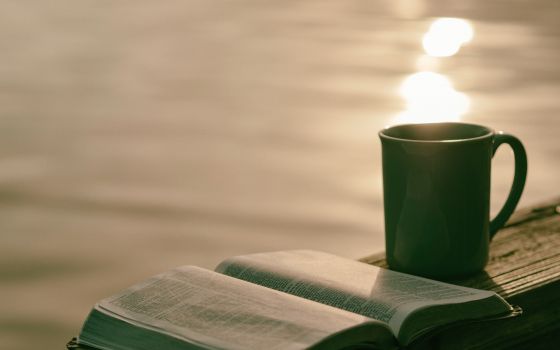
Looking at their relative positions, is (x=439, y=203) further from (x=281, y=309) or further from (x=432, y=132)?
(x=281, y=309)

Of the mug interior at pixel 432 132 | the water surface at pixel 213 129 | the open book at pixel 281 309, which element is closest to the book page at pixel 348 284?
the open book at pixel 281 309

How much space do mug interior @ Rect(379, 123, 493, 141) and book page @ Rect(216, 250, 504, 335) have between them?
0.20m

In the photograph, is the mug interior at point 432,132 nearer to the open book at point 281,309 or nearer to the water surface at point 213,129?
the open book at point 281,309

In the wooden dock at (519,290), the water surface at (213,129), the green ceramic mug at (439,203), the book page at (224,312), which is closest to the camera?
the book page at (224,312)

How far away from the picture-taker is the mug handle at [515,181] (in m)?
1.28

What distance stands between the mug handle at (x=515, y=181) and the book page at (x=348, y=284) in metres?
0.23

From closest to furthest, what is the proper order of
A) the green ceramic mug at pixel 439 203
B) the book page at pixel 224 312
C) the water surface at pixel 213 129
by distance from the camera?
the book page at pixel 224 312 < the green ceramic mug at pixel 439 203 < the water surface at pixel 213 129

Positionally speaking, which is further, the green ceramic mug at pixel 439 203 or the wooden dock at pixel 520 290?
the green ceramic mug at pixel 439 203

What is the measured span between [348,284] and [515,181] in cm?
36

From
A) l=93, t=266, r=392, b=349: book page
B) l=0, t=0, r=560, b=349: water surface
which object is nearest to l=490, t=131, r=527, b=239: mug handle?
l=93, t=266, r=392, b=349: book page

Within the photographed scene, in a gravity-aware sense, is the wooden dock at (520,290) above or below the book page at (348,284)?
below

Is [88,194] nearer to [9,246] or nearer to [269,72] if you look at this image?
[9,246]

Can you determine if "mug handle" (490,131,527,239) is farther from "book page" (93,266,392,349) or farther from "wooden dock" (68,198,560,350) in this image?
"book page" (93,266,392,349)

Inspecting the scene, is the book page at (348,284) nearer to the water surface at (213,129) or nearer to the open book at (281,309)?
the open book at (281,309)
